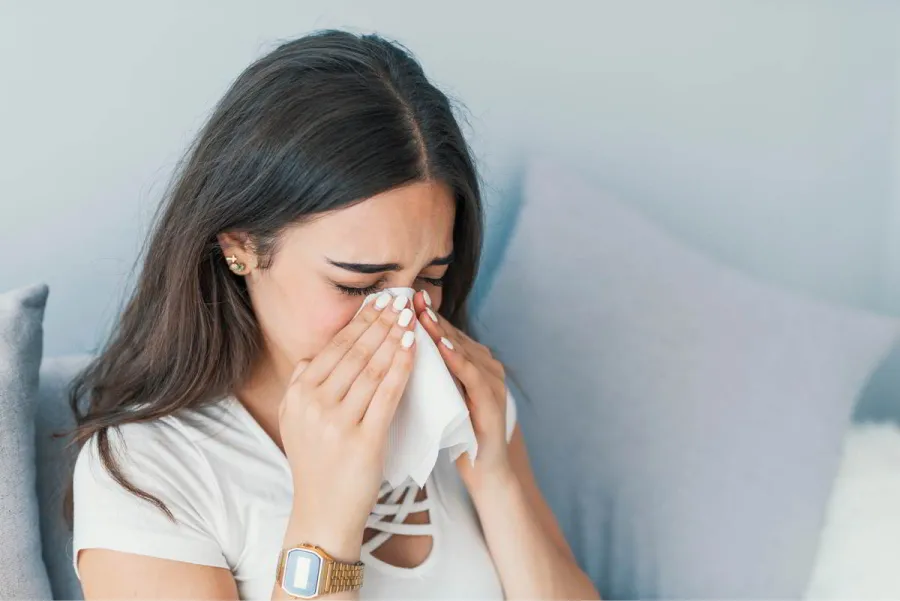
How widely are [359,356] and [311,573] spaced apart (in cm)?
24

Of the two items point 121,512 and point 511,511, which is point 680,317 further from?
point 121,512

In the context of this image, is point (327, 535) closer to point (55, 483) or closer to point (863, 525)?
point (55, 483)

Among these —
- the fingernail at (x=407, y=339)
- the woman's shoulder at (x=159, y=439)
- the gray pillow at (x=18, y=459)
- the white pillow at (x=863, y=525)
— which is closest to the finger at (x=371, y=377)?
the fingernail at (x=407, y=339)

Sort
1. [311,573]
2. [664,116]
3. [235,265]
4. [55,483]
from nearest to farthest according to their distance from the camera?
[311,573]
[235,265]
[55,483]
[664,116]

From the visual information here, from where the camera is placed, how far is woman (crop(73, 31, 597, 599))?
0.96m

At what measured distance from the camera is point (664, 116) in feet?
5.12

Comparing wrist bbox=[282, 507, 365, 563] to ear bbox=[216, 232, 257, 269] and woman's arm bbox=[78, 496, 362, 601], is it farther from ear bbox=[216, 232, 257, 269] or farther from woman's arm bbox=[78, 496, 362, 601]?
ear bbox=[216, 232, 257, 269]

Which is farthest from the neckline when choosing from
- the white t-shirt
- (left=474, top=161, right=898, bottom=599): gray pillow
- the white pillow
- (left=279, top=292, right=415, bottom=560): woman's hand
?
the white pillow

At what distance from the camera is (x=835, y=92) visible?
156cm

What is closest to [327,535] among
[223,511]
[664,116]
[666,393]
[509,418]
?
[223,511]

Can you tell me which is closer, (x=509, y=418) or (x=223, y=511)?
(x=223, y=511)

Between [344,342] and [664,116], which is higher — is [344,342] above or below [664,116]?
below

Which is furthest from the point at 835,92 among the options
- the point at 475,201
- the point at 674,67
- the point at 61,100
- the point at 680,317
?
the point at 61,100

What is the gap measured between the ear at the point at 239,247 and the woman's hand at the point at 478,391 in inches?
8.0
